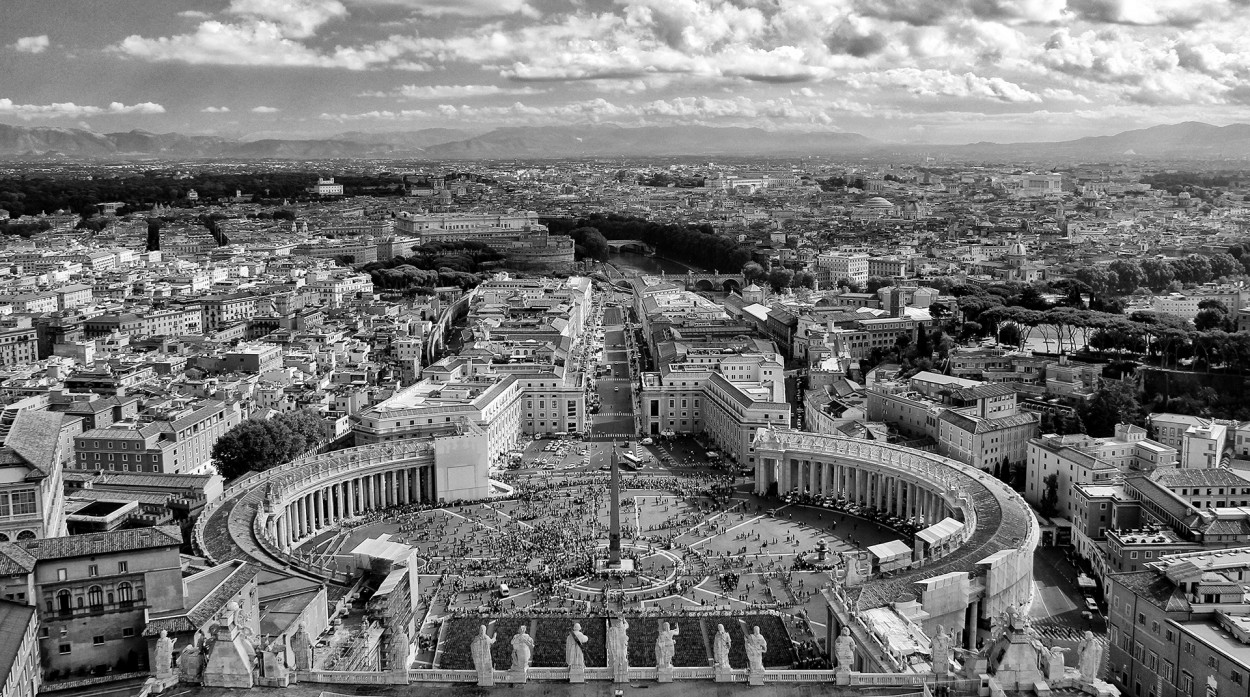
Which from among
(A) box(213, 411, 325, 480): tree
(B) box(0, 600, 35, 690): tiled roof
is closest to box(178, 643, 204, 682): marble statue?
(B) box(0, 600, 35, 690): tiled roof

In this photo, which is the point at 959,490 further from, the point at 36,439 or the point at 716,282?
the point at 716,282

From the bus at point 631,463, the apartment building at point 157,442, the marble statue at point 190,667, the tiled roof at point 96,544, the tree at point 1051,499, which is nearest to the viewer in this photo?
the marble statue at point 190,667

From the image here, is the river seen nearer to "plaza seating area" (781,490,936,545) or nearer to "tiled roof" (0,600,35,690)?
"plaza seating area" (781,490,936,545)

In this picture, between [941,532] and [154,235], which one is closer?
[941,532]

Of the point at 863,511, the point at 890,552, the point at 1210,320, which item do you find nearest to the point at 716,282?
the point at 1210,320

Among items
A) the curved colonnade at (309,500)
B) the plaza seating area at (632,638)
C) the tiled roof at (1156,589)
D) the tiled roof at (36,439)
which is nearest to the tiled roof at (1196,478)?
the tiled roof at (1156,589)

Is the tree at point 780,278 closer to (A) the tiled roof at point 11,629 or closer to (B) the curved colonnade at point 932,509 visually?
(B) the curved colonnade at point 932,509
